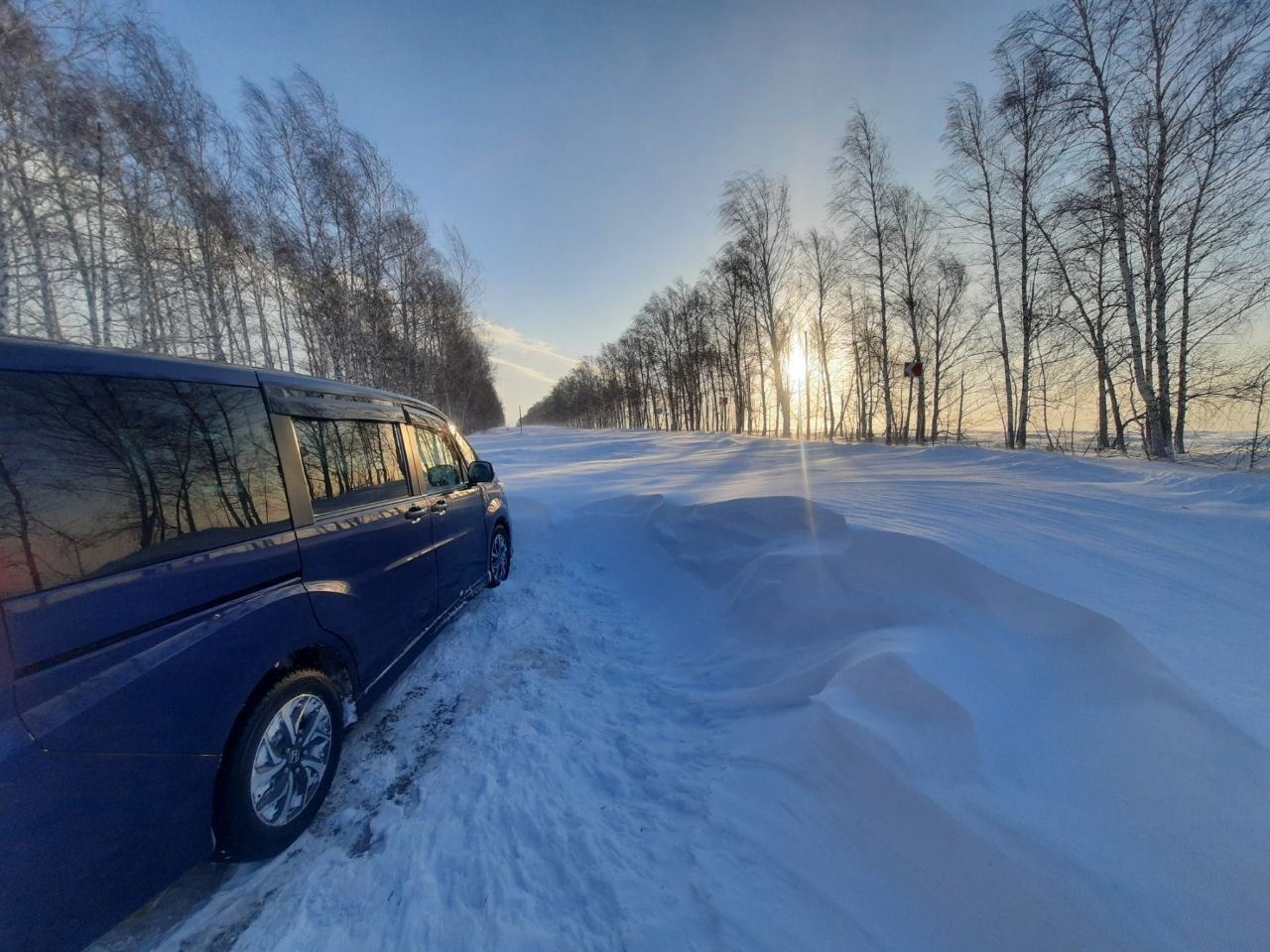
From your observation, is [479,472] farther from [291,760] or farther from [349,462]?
[291,760]

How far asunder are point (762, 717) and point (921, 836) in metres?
0.96

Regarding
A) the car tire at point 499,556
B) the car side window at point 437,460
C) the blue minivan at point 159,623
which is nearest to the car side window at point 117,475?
the blue minivan at point 159,623

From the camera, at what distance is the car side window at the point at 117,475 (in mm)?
1261

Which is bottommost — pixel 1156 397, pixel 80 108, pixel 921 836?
pixel 921 836

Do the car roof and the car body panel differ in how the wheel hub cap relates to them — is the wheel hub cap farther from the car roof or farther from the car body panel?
the car roof

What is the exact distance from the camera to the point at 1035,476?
575 cm

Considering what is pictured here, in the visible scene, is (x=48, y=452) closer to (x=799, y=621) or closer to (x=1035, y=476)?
(x=799, y=621)

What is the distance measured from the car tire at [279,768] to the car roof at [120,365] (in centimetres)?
131

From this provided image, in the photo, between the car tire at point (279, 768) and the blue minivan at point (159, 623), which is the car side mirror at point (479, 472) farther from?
the car tire at point (279, 768)

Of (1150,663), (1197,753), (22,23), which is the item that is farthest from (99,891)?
(22,23)

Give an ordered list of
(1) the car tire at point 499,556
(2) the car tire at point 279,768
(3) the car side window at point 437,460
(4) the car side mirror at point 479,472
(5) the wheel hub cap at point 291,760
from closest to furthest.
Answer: (2) the car tire at point 279,768
(5) the wheel hub cap at point 291,760
(3) the car side window at point 437,460
(4) the car side mirror at point 479,472
(1) the car tire at point 499,556

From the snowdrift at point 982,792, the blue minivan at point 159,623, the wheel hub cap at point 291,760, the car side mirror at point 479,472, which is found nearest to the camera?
the blue minivan at point 159,623

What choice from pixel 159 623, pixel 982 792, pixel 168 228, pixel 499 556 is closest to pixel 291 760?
pixel 159 623

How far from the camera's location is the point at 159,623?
59.1 inches
